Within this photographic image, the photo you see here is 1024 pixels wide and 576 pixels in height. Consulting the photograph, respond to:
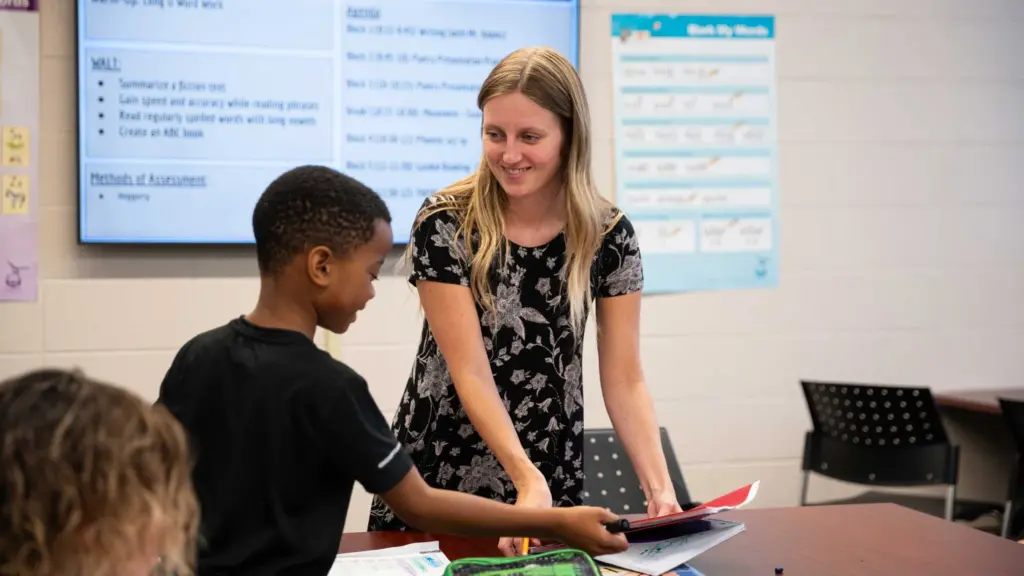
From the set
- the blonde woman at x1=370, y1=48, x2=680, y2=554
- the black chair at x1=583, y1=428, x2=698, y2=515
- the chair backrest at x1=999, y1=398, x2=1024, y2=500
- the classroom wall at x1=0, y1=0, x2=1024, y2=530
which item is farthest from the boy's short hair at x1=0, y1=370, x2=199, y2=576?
the chair backrest at x1=999, y1=398, x2=1024, y2=500

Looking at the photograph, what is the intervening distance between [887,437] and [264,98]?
226 centimetres

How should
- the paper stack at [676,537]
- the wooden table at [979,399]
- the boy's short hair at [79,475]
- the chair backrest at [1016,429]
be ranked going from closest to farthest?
the boy's short hair at [79,475]
the paper stack at [676,537]
the chair backrest at [1016,429]
the wooden table at [979,399]

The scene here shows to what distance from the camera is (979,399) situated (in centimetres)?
378

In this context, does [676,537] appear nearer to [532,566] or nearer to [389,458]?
[532,566]

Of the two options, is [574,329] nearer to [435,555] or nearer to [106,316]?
[435,555]

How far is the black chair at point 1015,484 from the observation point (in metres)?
3.27

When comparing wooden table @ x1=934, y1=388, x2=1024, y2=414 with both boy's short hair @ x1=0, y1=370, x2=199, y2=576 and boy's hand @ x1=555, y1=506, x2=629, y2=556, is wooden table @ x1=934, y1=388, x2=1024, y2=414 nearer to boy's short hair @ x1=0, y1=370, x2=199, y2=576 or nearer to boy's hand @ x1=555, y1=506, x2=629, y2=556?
boy's hand @ x1=555, y1=506, x2=629, y2=556

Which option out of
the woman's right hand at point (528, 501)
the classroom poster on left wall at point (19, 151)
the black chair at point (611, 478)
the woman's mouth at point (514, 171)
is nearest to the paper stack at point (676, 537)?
the woman's right hand at point (528, 501)

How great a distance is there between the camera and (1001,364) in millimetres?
4156

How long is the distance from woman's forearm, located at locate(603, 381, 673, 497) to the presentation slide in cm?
175

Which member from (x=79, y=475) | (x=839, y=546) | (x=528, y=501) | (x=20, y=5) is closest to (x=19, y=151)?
(x=20, y=5)

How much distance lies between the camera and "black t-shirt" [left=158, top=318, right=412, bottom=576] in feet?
3.73

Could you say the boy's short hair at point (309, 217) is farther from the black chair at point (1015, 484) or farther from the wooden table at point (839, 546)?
Result: the black chair at point (1015, 484)

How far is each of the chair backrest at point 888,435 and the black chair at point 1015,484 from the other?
0.19m
